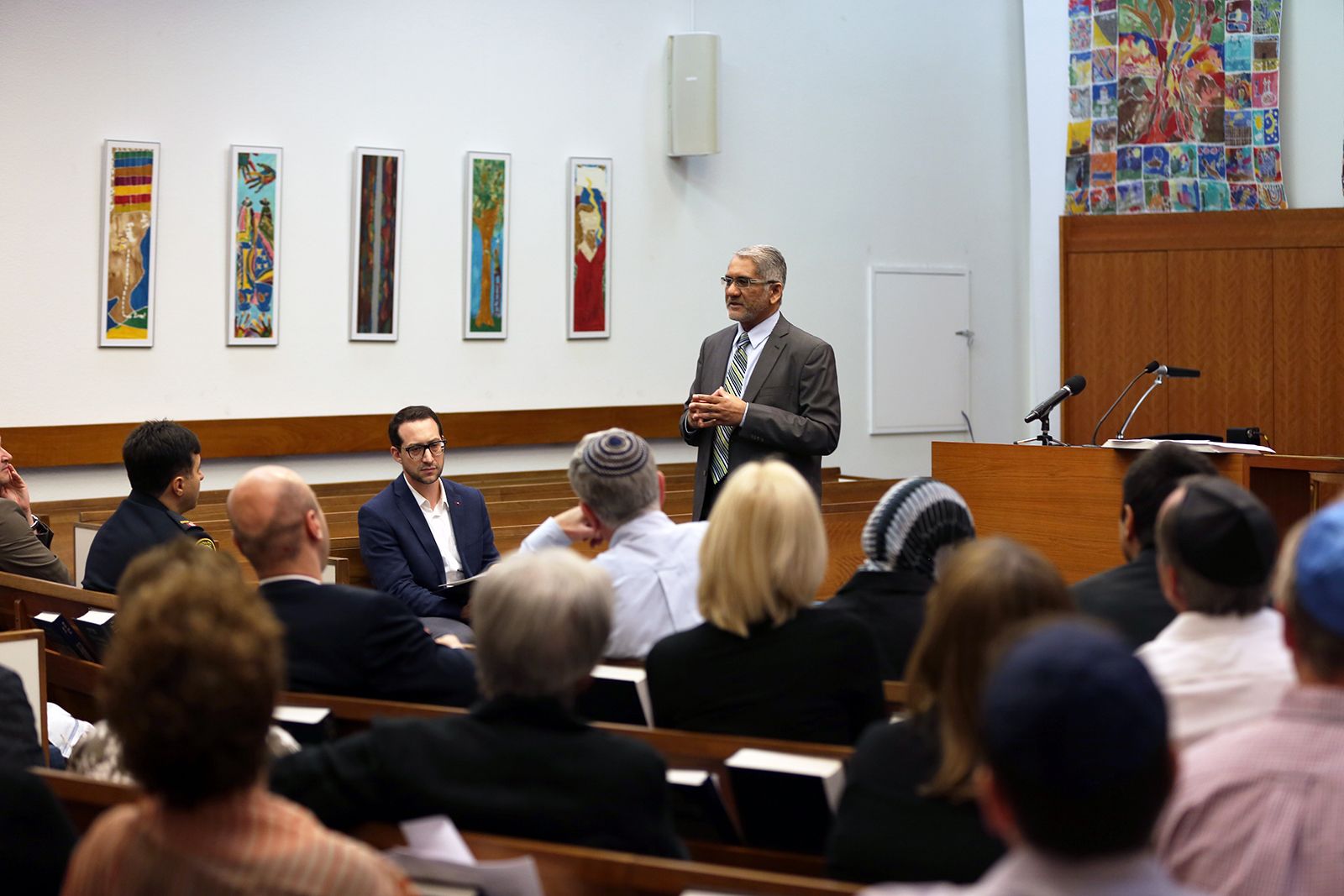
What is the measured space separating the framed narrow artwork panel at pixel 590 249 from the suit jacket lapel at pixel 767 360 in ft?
11.9

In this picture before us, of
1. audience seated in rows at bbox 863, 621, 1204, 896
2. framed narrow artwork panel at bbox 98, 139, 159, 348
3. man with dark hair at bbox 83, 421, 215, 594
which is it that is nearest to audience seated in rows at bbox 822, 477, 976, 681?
audience seated in rows at bbox 863, 621, 1204, 896

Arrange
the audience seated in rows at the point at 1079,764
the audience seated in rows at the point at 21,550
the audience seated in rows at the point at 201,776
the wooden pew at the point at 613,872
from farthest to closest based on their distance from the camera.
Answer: the audience seated in rows at the point at 21,550 → the wooden pew at the point at 613,872 → the audience seated in rows at the point at 201,776 → the audience seated in rows at the point at 1079,764

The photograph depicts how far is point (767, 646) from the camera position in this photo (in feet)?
8.28

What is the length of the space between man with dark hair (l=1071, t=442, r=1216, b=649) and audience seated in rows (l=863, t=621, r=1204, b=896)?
145 centimetres

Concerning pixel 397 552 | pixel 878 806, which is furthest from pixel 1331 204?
pixel 878 806

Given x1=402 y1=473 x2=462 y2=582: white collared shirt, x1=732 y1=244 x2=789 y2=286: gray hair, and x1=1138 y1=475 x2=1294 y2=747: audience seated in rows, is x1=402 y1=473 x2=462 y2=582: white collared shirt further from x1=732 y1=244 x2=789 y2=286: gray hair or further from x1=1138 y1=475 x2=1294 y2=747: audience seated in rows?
x1=1138 y1=475 x2=1294 y2=747: audience seated in rows

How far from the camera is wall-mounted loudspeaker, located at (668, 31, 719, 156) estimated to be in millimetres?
8797

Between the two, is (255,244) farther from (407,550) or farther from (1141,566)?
(1141,566)

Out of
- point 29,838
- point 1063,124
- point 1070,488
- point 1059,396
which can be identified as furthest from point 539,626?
point 1063,124

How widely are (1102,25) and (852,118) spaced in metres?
1.71

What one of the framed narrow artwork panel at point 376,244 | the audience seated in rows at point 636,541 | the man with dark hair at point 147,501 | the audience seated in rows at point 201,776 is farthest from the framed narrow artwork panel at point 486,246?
the audience seated in rows at point 201,776

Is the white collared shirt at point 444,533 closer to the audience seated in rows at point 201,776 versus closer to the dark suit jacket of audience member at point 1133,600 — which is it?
the dark suit jacket of audience member at point 1133,600

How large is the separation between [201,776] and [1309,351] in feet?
27.9

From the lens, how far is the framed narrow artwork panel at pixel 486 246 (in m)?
8.30
